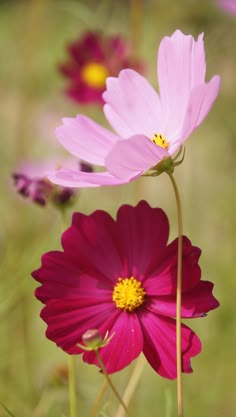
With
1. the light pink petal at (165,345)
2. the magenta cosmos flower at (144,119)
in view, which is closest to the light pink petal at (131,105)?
the magenta cosmos flower at (144,119)

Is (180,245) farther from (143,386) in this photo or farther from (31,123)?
(31,123)

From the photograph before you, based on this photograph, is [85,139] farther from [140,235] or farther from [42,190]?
[42,190]

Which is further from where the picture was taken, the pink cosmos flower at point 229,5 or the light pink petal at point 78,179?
the pink cosmos flower at point 229,5

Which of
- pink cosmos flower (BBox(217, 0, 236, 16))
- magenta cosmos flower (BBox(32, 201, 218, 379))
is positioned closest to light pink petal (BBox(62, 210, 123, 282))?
magenta cosmos flower (BBox(32, 201, 218, 379))

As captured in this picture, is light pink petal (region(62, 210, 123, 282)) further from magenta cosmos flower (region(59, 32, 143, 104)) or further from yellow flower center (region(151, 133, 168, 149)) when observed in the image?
magenta cosmos flower (region(59, 32, 143, 104))

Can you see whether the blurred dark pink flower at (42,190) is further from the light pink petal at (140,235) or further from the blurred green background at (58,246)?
the light pink petal at (140,235)

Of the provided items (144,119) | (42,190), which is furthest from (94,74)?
(144,119)

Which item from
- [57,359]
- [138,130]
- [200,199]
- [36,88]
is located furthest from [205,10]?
[138,130]
